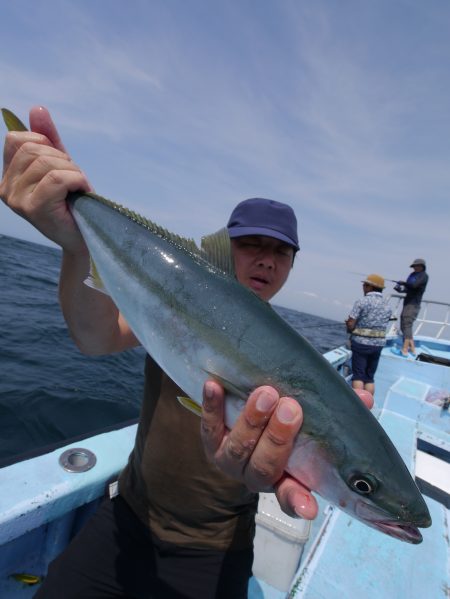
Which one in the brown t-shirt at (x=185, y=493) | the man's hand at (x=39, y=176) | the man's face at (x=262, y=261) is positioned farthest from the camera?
the man's face at (x=262, y=261)

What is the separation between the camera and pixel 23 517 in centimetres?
252

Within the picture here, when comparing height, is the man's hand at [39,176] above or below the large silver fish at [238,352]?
above

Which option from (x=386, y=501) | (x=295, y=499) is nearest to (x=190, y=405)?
(x=295, y=499)

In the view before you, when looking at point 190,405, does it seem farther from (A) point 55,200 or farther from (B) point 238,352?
(A) point 55,200

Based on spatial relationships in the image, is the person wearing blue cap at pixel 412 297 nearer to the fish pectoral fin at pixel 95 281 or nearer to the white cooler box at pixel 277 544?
the white cooler box at pixel 277 544

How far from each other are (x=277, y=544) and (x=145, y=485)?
1.55 m

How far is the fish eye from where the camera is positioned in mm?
1800

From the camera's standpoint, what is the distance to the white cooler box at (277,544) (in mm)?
3248

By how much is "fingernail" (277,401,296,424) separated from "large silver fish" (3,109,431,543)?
0.41ft

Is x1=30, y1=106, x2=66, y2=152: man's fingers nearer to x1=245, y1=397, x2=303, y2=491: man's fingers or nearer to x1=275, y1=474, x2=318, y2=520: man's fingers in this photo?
x1=245, y1=397, x2=303, y2=491: man's fingers

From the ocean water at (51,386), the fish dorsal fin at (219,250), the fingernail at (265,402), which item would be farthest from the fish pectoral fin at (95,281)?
the ocean water at (51,386)

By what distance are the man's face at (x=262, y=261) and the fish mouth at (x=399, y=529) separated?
6.55 feet

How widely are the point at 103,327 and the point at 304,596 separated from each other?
8.15 feet

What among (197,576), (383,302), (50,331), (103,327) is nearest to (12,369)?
(50,331)
